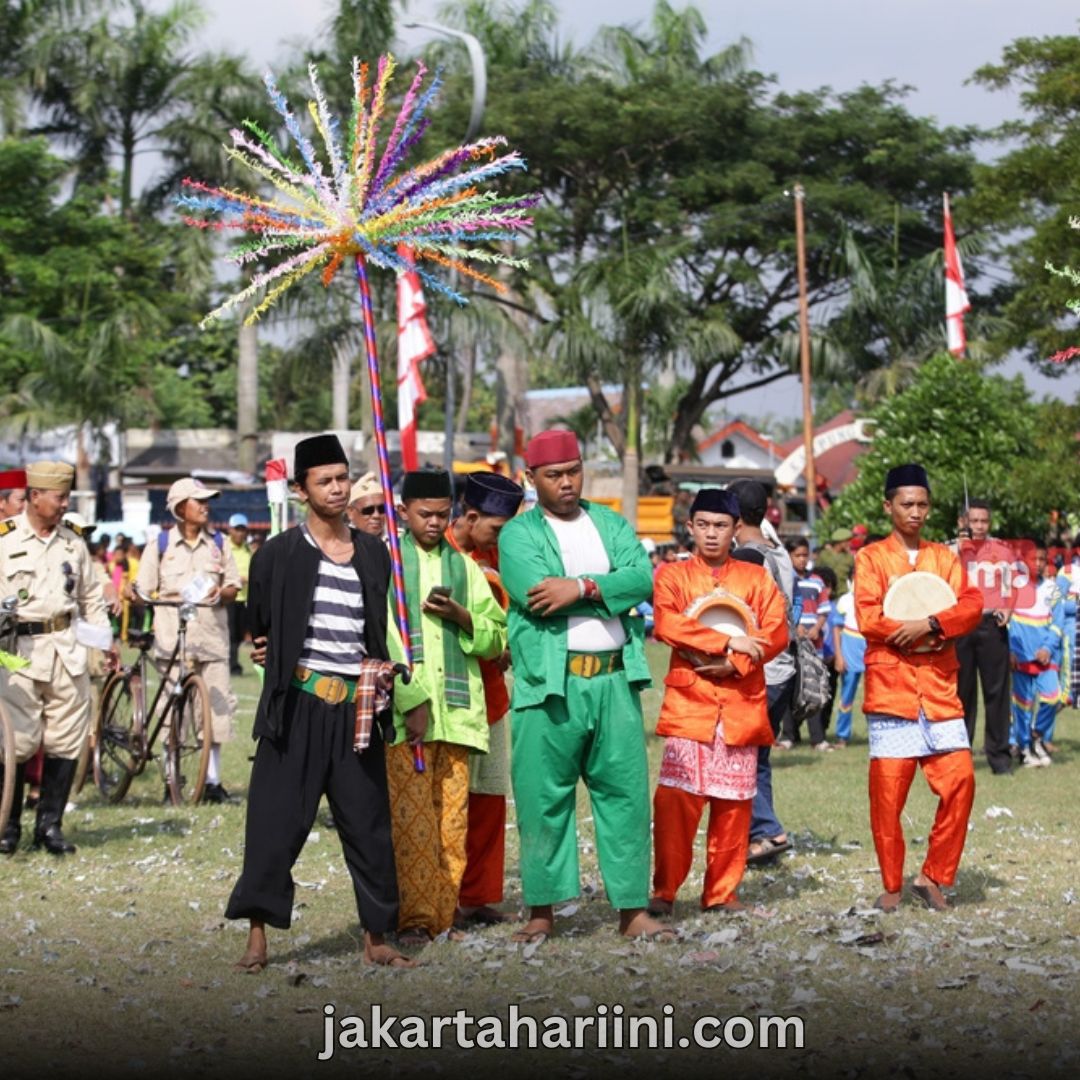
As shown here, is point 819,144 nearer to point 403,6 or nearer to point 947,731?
point 403,6

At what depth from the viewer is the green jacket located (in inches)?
313

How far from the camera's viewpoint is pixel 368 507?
10391mm

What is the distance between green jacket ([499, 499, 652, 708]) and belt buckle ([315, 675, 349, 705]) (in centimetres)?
82

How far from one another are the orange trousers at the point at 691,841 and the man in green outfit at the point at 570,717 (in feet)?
1.30

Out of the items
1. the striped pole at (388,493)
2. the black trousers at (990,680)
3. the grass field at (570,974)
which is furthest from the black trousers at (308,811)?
the black trousers at (990,680)

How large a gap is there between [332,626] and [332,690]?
0.24m

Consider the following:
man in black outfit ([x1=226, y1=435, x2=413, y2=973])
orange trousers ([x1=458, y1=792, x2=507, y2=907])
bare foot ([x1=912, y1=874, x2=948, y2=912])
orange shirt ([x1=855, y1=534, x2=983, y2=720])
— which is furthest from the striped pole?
bare foot ([x1=912, y1=874, x2=948, y2=912])

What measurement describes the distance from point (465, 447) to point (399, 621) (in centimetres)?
4771

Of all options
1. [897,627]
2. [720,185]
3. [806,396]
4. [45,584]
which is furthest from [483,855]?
[720,185]

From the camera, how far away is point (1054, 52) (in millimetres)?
25828

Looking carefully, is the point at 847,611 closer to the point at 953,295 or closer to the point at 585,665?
the point at 585,665

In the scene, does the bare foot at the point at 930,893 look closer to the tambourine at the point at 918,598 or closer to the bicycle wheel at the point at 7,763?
the tambourine at the point at 918,598

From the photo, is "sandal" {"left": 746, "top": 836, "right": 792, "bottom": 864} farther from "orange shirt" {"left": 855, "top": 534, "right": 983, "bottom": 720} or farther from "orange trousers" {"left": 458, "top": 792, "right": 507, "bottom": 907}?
"orange trousers" {"left": 458, "top": 792, "right": 507, "bottom": 907}

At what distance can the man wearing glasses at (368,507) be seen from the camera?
33.8 feet
